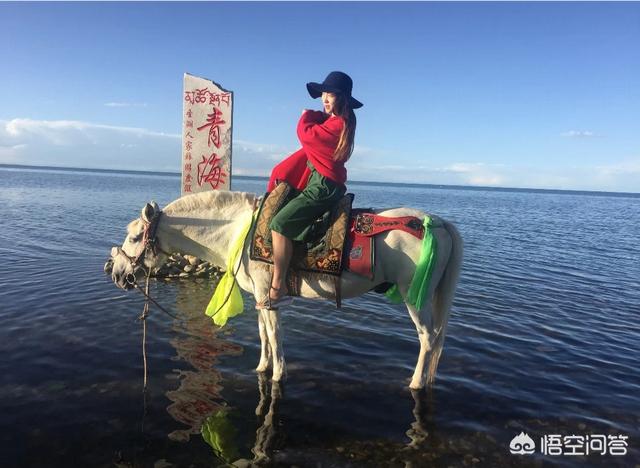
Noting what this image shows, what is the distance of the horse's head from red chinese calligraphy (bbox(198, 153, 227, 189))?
15.7ft

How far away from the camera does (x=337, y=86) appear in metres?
3.97

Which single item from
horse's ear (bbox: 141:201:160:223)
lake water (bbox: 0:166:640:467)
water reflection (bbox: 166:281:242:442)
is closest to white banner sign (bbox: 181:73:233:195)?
lake water (bbox: 0:166:640:467)

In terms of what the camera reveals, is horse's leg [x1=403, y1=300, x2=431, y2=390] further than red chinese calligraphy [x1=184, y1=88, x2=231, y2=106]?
No

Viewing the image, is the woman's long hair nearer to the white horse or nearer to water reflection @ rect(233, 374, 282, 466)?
the white horse

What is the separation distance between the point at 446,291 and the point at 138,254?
3.41m

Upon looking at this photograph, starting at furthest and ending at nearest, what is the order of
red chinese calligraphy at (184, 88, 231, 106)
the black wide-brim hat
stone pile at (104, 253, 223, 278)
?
stone pile at (104, 253, 223, 278)
red chinese calligraphy at (184, 88, 231, 106)
the black wide-brim hat

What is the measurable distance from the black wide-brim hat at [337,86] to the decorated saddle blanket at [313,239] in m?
1.02

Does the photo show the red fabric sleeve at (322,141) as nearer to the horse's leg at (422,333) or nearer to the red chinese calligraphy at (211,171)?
the horse's leg at (422,333)

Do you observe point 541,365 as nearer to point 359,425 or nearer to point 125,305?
point 359,425

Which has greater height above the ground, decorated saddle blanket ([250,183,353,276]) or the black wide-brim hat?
the black wide-brim hat

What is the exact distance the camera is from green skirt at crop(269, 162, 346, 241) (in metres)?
4.04

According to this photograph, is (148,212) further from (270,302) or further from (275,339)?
(275,339)

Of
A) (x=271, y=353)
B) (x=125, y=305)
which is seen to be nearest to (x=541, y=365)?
(x=271, y=353)

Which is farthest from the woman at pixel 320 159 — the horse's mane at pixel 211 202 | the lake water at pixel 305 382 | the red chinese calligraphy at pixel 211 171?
the red chinese calligraphy at pixel 211 171
